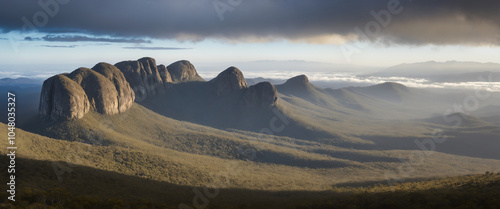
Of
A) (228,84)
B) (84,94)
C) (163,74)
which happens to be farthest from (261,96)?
(84,94)

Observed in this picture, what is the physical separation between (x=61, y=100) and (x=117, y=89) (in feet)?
114

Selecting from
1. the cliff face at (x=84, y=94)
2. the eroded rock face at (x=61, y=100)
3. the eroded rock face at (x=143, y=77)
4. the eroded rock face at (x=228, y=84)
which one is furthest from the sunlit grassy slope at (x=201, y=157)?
the eroded rock face at (x=228, y=84)

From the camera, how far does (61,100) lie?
89.9m

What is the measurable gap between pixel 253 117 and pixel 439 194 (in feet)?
461

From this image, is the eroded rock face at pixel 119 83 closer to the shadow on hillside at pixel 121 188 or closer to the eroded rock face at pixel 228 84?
the eroded rock face at pixel 228 84

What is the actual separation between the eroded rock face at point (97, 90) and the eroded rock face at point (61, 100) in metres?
10.1

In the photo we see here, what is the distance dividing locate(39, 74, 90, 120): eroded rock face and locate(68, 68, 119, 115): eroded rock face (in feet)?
33.2

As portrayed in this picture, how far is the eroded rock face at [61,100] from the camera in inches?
3521

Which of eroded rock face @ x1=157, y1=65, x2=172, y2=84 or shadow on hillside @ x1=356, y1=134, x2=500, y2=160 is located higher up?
eroded rock face @ x1=157, y1=65, x2=172, y2=84

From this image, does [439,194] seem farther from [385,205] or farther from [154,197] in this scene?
[154,197]

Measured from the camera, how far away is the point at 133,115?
399ft

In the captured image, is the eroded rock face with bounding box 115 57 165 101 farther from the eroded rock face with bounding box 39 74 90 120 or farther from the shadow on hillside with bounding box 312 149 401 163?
the shadow on hillside with bounding box 312 149 401 163

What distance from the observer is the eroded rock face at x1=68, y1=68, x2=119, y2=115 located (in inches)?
4144

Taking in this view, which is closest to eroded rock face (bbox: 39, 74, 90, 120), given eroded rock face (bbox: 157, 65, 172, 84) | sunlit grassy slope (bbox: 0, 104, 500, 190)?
sunlit grassy slope (bbox: 0, 104, 500, 190)
